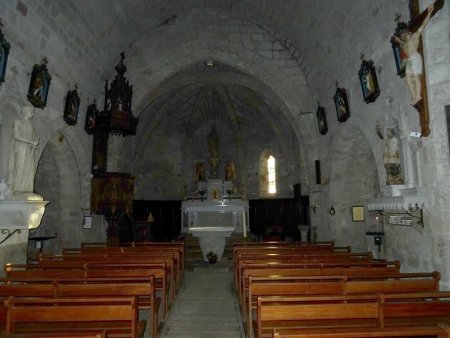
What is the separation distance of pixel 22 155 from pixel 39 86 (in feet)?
7.06

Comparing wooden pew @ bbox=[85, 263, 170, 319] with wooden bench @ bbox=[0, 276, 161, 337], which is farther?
wooden pew @ bbox=[85, 263, 170, 319]

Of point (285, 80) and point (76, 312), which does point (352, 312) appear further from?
point (285, 80)

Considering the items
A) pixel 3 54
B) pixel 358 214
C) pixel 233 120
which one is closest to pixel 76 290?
pixel 3 54

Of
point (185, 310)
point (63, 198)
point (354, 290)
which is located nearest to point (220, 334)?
point (185, 310)

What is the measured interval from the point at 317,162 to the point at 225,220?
456 cm

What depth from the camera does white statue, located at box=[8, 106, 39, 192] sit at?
5.96 meters

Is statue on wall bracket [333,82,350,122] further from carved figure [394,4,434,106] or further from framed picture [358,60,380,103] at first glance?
carved figure [394,4,434,106]

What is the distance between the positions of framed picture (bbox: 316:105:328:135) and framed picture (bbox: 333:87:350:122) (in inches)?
53.3

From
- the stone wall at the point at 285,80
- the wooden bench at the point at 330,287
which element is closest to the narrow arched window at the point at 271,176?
the stone wall at the point at 285,80

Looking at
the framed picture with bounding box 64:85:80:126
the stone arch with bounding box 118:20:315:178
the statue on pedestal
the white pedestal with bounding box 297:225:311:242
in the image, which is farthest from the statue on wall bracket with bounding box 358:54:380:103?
the statue on pedestal

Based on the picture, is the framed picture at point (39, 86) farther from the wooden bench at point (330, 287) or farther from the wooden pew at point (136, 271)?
the wooden bench at point (330, 287)

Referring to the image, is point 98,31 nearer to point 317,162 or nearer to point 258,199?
point 317,162

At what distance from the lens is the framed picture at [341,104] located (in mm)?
8977

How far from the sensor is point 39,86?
7.42m
